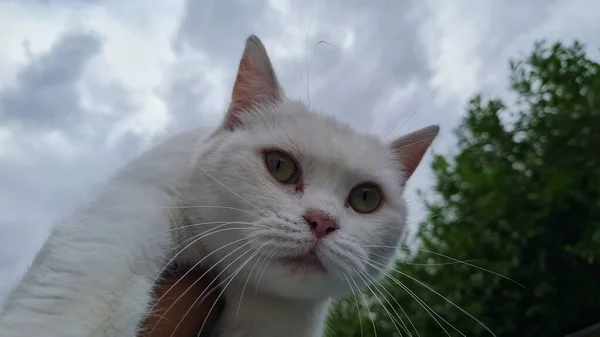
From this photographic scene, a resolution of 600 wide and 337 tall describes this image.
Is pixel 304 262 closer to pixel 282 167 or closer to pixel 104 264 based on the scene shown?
pixel 282 167

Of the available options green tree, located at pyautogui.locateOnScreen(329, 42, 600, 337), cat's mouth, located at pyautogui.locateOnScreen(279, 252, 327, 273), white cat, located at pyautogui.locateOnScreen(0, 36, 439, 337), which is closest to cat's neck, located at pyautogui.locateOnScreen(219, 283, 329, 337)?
white cat, located at pyautogui.locateOnScreen(0, 36, 439, 337)

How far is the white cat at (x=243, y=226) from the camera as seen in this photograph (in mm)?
759

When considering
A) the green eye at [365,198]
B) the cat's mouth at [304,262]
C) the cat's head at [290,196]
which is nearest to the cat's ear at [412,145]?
the cat's head at [290,196]

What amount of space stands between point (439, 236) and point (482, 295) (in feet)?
0.83

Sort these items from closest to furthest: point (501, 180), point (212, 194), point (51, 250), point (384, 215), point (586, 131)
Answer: point (51, 250), point (212, 194), point (384, 215), point (586, 131), point (501, 180)

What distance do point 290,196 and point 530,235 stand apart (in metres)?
1.09

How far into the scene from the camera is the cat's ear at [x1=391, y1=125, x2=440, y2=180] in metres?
1.18

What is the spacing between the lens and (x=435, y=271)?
186 centimetres

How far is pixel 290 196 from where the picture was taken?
0.90 m

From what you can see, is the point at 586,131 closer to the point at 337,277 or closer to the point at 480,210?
the point at 480,210

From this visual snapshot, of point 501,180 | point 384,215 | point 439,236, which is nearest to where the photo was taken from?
point 384,215

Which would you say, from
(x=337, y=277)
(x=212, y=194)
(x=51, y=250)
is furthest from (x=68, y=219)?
(x=337, y=277)

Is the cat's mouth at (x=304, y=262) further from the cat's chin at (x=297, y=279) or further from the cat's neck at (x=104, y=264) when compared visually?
the cat's neck at (x=104, y=264)

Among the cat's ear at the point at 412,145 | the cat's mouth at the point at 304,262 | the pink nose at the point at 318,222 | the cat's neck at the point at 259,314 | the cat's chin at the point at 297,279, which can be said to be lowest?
the cat's neck at the point at 259,314
